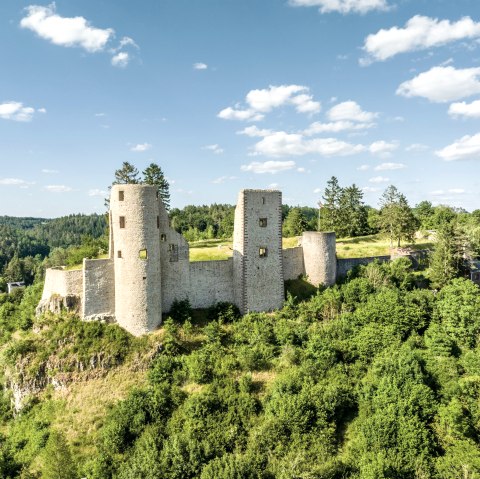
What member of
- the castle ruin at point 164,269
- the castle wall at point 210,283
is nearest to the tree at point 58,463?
the castle ruin at point 164,269

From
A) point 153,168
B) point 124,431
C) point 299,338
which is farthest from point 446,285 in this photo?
point 153,168

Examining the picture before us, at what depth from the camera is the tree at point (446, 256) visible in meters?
39.0

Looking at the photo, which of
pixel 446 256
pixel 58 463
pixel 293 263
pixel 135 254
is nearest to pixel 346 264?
pixel 293 263

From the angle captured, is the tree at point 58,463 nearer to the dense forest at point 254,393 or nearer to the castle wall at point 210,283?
the dense forest at point 254,393

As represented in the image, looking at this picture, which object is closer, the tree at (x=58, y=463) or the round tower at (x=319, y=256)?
the tree at (x=58, y=463)

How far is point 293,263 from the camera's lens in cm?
3750

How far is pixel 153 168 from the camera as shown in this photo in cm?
4903

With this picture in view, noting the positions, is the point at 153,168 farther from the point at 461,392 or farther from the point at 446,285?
the point at 461,392

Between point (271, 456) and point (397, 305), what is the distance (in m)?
17.3

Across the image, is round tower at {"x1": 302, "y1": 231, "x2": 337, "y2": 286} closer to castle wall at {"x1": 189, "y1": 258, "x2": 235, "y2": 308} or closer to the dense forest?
the dense forest

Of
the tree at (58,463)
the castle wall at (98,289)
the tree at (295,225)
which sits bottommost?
the tree at (58,463)

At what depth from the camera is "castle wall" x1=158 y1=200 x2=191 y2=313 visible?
3119cm

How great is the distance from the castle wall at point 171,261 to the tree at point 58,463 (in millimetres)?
12046

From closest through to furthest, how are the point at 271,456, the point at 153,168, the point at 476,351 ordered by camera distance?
the point at 271,456
the point at 476,351
the point at 153,168
